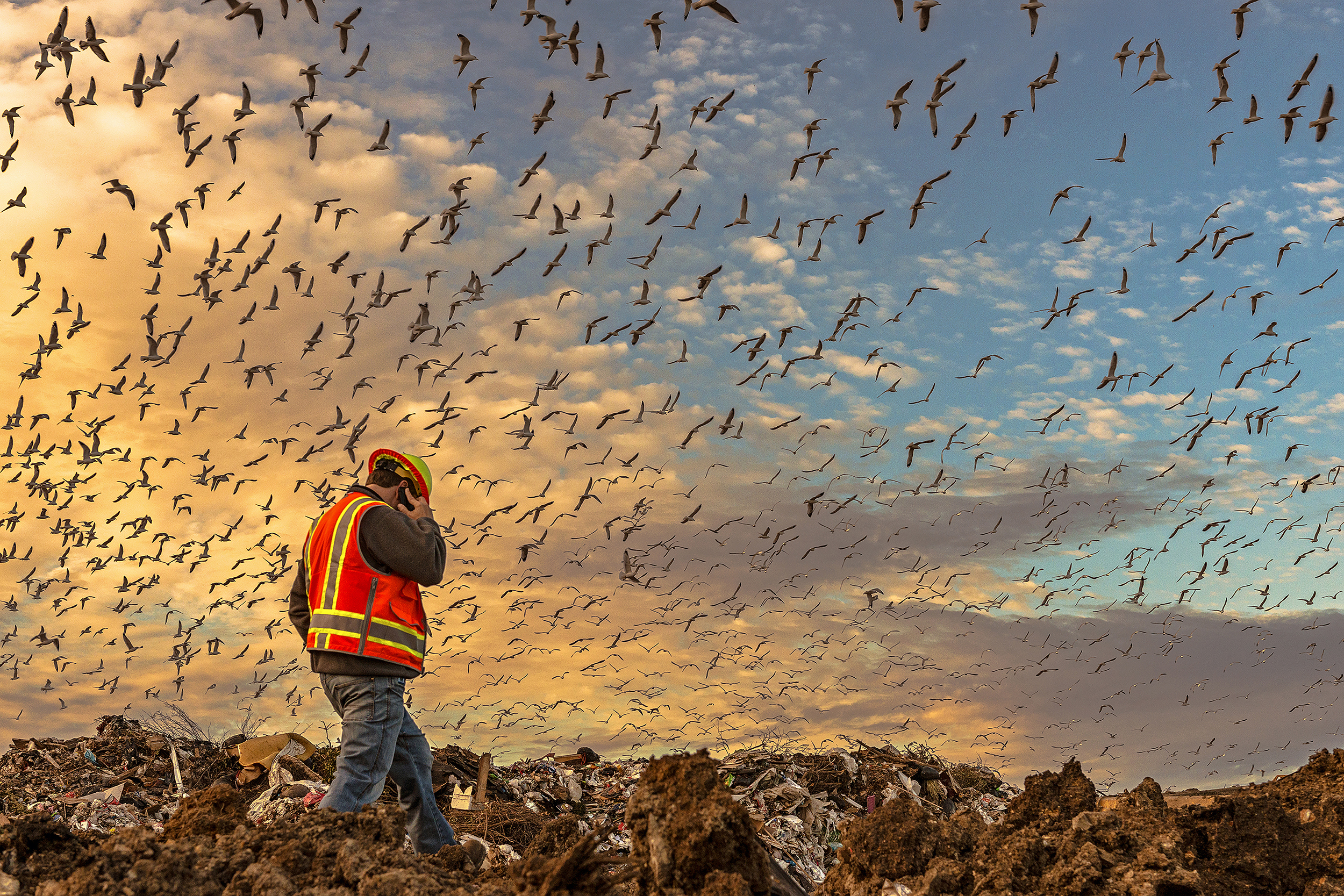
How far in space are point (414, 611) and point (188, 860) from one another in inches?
90.0

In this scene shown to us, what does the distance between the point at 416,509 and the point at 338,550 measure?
23.5 inches

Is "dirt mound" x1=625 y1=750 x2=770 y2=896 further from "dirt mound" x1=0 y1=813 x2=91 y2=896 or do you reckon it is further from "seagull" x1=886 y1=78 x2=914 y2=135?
"seagull" x1=886 y1=78 x2=914 y2=135

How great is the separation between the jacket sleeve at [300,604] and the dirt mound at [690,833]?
3.33m

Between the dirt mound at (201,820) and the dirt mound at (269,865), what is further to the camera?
the dirt mound at (201,820)

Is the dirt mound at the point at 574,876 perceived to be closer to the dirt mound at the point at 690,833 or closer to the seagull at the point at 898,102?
the dirt mound at the point at 690,833

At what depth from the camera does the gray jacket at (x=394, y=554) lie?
4926mm

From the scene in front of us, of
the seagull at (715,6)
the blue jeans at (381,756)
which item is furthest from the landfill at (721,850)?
the seagull at (715,6)

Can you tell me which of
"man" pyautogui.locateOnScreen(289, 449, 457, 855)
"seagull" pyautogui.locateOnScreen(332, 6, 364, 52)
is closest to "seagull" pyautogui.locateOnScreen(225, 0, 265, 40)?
"seagull" pyautogui.locateOnScreen(332, 6, 364, 52)

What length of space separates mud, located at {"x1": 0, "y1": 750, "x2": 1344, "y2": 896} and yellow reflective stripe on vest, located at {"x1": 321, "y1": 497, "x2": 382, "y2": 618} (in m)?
1.14

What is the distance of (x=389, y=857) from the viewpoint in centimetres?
305

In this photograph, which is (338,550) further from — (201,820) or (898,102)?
(898,102)

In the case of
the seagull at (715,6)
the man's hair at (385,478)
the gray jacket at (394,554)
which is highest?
the seagull at (715,6)

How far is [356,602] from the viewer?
16.3ft

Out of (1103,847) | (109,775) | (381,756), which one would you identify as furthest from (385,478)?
(109,775)
